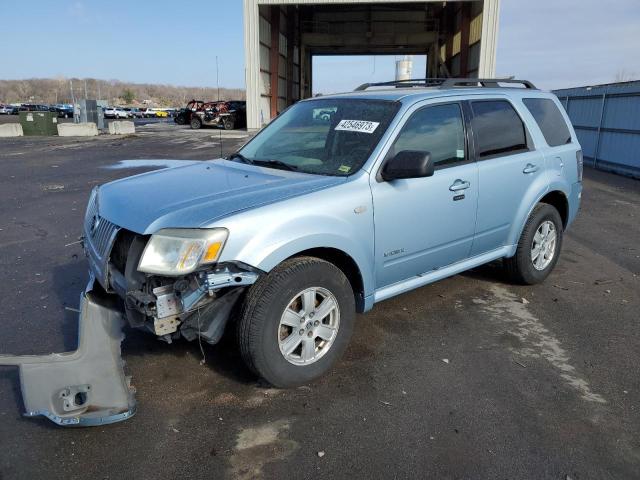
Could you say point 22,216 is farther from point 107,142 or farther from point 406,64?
point 406,64

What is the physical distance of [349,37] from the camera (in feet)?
133

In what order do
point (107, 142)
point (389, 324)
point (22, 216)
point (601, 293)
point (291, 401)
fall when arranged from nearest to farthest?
point (291, 401) < point (389, 324) < point (601, 293) < point (22, 216) < point (107, 142)

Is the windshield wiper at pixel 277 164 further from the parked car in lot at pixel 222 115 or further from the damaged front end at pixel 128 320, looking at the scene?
the parked car in lot at pixel 222 115

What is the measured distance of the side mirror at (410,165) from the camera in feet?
11.4

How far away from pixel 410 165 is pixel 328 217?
0.68m

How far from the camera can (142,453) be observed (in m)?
2.77

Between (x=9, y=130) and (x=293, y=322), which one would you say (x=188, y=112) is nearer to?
(x=9, y=130)

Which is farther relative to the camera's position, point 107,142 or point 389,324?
point 107,142

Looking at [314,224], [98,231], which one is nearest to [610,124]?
[314,224]

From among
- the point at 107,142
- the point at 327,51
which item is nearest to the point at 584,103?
the point at 107,142

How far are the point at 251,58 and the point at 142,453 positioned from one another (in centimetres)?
2729

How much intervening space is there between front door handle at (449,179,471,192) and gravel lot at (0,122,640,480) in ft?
3.71

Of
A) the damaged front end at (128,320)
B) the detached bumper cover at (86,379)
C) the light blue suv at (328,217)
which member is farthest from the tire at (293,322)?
the detached bumper cover at (86,379)

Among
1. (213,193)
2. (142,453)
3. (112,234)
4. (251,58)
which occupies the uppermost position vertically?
(251,58)
